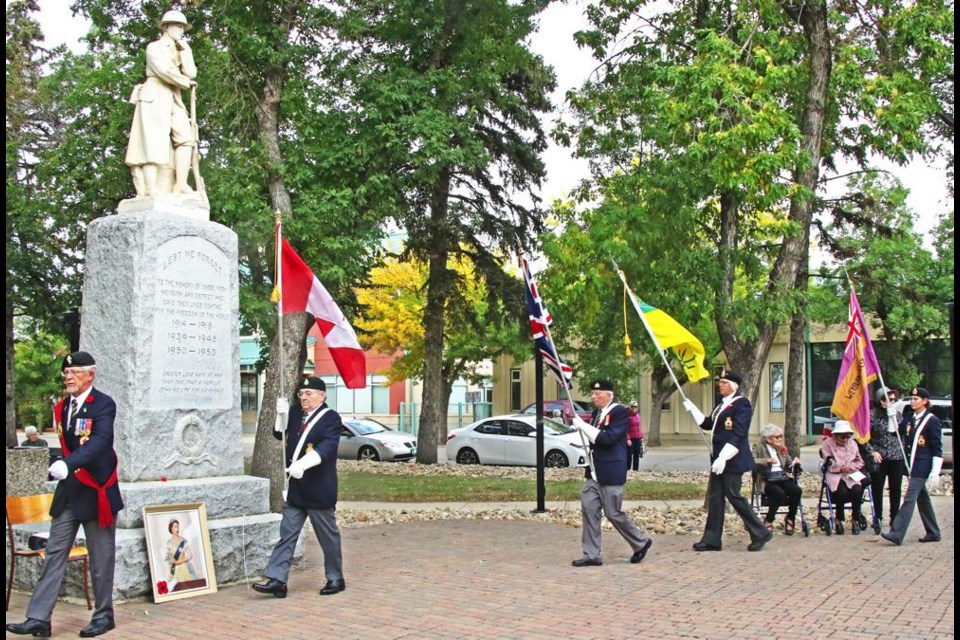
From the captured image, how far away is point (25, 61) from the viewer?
26.3 meters

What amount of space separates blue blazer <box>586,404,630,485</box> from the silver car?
64.3 feet

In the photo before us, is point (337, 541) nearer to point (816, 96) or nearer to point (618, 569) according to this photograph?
point (618, 569)

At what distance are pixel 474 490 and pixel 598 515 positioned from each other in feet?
28.2

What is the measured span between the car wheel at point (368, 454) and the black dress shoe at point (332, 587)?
68.6ft

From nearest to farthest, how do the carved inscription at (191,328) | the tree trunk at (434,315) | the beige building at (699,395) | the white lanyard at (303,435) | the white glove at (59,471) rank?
the white glove at (59,471)
the white lanyard at (303,435)
the carved inscription at (191,328)
the tree trunk at (434,315)
the beige building at (699,395)

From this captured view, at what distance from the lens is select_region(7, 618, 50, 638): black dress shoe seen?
22.5ft

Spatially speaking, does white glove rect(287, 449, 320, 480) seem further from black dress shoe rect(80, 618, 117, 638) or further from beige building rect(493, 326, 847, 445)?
beige building rect(493, 326, 847, 445)

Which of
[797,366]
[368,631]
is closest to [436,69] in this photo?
[797,366]

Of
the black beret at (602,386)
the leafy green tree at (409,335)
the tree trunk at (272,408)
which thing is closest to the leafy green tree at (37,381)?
the leafy green tree at (409,335)

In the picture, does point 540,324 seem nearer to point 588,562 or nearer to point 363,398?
point 588,562

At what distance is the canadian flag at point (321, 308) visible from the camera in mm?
10453

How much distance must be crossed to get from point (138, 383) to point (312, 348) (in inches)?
1876

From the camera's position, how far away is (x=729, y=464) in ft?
35.6

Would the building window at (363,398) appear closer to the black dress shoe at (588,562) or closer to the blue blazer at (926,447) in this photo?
the blue blazer at (926,447)
